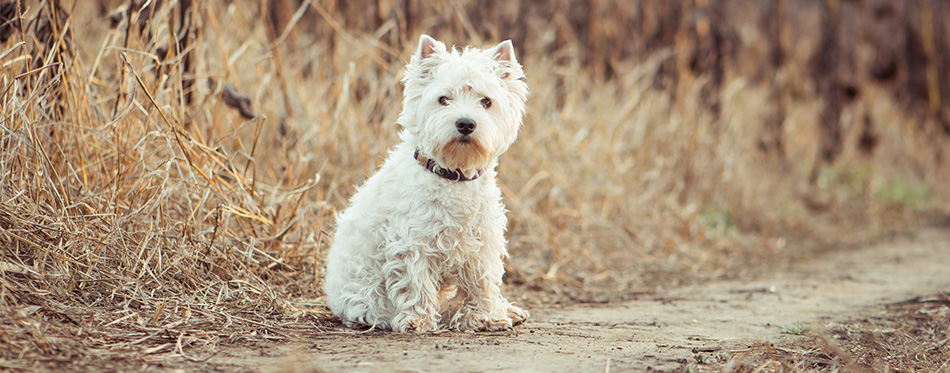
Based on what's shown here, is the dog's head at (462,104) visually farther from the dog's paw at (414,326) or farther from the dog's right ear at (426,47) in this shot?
the dog's paw at (414,326)

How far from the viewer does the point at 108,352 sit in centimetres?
300

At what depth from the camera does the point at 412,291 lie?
3875 mm

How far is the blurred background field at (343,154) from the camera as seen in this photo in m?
3.79

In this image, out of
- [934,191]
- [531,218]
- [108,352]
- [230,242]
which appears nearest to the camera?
[108,352]

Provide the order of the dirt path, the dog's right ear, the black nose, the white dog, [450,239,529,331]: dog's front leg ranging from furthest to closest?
1. [450,239,529,331]: dog's front leg
2. the dog's right ear
3. the white dog
4. the black nose
5. the dirt path

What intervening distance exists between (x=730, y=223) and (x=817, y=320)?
439 centimetres

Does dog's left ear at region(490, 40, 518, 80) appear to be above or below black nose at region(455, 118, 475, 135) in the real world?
above

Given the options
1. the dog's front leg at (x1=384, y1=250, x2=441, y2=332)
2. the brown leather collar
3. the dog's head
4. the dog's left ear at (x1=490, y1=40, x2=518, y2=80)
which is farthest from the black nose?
the dog's front leg at (x1=384, y1=250, x2=441, y2=332)

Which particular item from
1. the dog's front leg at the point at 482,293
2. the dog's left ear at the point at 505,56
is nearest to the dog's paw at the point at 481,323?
the dog's front leg at the point at 482,293

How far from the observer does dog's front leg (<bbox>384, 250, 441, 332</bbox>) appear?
3838 millimetres

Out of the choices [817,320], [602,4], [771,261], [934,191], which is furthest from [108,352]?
[934,191]

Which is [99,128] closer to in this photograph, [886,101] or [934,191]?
[934,191]

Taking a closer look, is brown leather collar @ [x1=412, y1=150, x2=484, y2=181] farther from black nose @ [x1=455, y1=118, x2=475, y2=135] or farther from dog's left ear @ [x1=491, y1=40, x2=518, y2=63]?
dog's left ear @ [x1=491, y1=40, x2=518, y2=63]

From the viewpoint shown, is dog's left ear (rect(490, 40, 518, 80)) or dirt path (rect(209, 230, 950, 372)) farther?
dog's left ear (rect(490, 40, 518, 80))
